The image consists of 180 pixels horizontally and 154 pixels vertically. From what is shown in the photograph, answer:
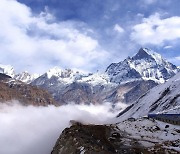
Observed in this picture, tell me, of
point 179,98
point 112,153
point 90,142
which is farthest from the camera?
point 179,98

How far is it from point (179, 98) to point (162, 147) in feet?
395

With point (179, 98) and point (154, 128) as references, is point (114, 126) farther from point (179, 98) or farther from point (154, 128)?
point (179, 98)

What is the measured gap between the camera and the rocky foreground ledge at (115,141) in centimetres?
5425

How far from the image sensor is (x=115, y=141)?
60969 millimetres

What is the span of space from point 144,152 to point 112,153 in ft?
16.3

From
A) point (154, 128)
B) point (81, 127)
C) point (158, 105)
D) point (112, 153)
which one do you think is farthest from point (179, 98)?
point (112, 153)

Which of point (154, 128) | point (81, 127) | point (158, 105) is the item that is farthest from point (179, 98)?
point (81, 127)

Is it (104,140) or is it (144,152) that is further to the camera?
(104,140)

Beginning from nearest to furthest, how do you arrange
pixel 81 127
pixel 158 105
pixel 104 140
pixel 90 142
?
1. pixel 90 142
2. pixel 104 140
3. pixel 81 127
4. pixel 158 105

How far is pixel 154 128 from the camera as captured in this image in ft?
245

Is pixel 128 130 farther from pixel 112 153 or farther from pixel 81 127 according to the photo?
pixel 112 153

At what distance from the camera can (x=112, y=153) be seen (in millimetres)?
51844

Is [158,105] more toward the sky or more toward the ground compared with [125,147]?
more toward the sky

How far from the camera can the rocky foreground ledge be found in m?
54.2
